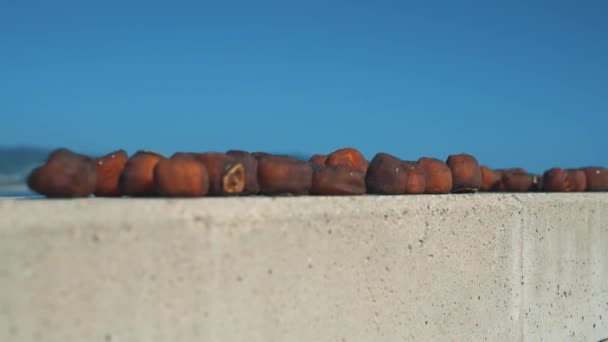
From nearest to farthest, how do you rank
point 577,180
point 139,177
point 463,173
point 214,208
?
point 214,208
point 139,177
point 463,173
point 577,180

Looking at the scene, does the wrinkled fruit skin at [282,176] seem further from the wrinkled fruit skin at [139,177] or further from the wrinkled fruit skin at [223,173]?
the wrinkled fruit skin at [139,177]

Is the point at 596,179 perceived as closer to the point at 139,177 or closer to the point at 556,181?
the point at 556,181

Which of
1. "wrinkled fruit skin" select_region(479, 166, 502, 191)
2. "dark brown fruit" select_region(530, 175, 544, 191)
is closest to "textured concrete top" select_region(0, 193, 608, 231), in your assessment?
"wrinkled fruit skin" select_region(479, 166, 502, 191)

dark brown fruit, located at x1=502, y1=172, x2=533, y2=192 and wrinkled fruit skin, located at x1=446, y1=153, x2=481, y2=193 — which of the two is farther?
dark brown fruit, located at x1=502, y1=172, x2=533, y2=192

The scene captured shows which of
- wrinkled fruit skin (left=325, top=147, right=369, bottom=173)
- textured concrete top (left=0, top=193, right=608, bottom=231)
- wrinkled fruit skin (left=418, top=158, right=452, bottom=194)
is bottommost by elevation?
textured concrete top (left=0, top=193, right=608, bottom=231)

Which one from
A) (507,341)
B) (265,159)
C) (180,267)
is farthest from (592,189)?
(180,267)

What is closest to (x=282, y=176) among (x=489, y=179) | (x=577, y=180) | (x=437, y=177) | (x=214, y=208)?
(x=214, y=208)

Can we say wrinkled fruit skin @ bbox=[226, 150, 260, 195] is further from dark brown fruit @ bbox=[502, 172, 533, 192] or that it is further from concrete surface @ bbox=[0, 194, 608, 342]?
dark brown fruit @ bbox=[502, 172, 533, 192]
